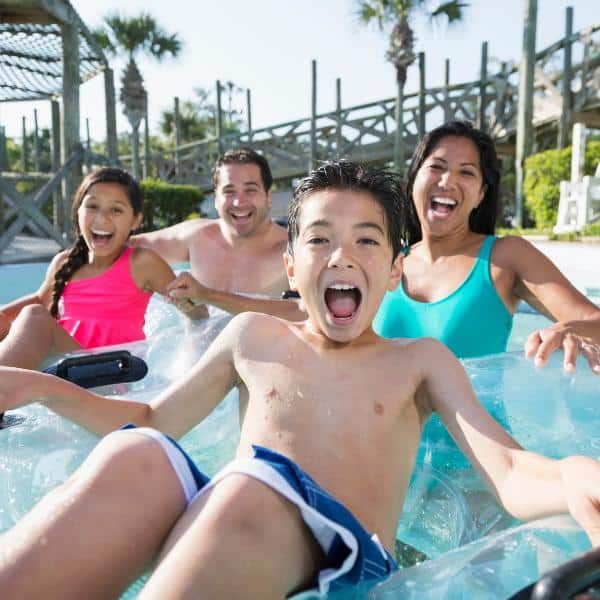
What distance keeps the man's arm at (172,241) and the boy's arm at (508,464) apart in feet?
10.7

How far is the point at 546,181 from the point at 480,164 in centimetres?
1007

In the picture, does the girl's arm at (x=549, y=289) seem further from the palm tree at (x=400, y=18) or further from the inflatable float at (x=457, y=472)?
the palm tree at (x=400, y=18)

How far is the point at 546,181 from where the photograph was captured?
12195 mm

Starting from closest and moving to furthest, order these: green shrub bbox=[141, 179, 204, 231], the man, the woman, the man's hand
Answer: the woman
the man's hand
the man
green shrub bbox=[141, 179, 204, 231]

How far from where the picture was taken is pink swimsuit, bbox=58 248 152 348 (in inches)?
156

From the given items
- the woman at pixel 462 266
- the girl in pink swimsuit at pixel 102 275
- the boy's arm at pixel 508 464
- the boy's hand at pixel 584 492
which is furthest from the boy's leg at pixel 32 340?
the boy's hand at pixel 584 492

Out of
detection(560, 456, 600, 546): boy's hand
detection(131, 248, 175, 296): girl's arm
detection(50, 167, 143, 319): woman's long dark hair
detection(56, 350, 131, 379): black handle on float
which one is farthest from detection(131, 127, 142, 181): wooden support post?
detection(560, 456, 600, 546): boy's hand

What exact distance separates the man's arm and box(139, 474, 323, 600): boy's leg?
11.8 ft

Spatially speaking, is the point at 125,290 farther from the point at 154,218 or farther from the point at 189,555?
the point at 154,218

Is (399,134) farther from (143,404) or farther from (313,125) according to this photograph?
(143,404)

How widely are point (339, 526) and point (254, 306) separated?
249cm

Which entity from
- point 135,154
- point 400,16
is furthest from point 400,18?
point 135,154

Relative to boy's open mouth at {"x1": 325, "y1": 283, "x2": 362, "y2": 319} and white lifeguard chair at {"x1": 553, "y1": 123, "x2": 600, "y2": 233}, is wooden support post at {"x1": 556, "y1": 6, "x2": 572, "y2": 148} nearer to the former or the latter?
white lifeguard chair at {"x1": 553, "y1": 123, "x2": 600, "y2": 233}

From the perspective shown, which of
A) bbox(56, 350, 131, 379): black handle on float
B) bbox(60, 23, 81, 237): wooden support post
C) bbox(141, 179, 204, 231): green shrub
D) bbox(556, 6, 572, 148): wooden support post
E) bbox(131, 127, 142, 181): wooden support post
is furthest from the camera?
bbox(131, 127, 142, 181): wooden support post
